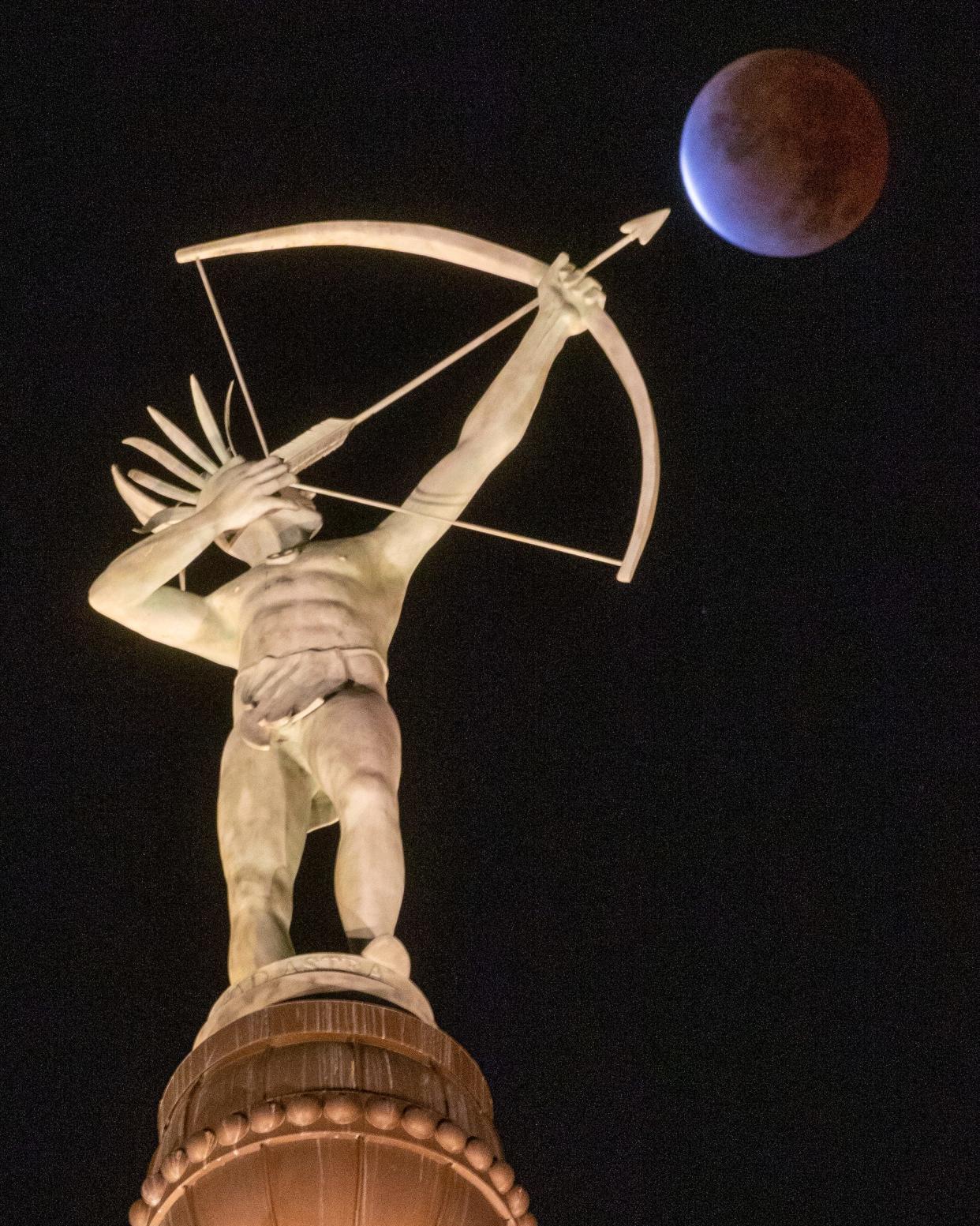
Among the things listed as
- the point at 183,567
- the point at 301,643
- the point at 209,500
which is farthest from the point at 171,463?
the point at 301,643

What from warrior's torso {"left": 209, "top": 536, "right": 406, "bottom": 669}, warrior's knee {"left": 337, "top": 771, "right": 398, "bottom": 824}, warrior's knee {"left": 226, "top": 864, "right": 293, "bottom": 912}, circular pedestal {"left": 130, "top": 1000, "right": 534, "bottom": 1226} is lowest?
circular pedestal {"left": 130, "top": 1000, "right": 534, "bottom": 1226}

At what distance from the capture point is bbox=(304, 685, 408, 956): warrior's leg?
627 centimetres

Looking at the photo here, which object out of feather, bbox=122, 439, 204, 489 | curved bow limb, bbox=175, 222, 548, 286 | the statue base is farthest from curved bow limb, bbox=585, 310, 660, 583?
the statue base

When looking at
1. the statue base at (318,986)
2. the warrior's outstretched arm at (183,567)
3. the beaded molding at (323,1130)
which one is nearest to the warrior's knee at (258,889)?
the statue base at (318,986)

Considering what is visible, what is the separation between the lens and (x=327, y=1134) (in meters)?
5.53

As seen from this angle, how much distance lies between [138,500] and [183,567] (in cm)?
77

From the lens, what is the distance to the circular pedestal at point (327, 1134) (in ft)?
18.1

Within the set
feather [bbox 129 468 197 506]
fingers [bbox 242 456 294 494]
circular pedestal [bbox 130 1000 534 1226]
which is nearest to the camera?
circular pedestal [bbox 130 1000 534 1226]

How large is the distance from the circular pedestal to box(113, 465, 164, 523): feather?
2.29 m

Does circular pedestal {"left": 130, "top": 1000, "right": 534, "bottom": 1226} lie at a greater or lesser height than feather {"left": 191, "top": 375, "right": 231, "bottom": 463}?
lesser

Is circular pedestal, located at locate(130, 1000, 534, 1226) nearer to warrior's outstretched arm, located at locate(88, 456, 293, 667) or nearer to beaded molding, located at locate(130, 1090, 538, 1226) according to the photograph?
beaded molding, located at locate(130, 1090, 538, 1226)

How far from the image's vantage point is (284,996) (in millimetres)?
5926

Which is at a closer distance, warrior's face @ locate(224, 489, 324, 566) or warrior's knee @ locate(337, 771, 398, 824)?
warrior's knee @ locate(337, 771, 398, 824)

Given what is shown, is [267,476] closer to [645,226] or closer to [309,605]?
[309,605]
